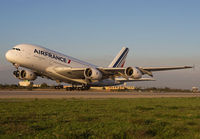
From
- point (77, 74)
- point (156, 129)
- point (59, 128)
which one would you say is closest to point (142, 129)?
point (156, 129)

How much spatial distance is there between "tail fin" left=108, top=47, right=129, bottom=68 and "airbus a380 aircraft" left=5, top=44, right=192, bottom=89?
1215 cm

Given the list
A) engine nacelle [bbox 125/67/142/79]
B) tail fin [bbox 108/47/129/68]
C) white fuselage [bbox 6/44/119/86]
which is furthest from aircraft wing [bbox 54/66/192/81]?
tail fin [bbox 108/47/129/68]

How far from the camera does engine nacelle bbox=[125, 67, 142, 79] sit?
42.0 m

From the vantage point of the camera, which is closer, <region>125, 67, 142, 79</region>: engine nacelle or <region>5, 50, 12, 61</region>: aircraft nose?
<region>125, 67, 142, 79</region>: engine nacelle

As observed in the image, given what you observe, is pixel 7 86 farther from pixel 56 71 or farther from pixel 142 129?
pixel 142 129

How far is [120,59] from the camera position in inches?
2514

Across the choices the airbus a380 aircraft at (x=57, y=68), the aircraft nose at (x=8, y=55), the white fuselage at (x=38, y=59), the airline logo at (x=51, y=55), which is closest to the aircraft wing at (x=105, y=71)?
the airbus a380 aircraft at (x=57, y=68)

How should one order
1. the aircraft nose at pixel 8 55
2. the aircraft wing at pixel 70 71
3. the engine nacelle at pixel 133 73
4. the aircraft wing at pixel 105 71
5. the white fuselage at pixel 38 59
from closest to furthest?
the engine nacelle at pixel 133 73 < the white fuselage at pixel 38 59 < the aircraft nose at pixel 8 55 < the aircraft wing at pixel 105 71 < the aircraft wing at pixel 70 71

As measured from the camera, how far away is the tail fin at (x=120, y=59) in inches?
2463

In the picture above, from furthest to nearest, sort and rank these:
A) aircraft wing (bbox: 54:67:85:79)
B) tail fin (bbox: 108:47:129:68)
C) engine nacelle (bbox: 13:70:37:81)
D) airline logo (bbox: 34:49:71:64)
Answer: tail fin (bbox: 108:47:129:68)
engine nacelle (bbox: 13:70:37:81)
aircraft wing (bbox: 54:67:85:79)
airline logo (bbox: 34:49:71:64)

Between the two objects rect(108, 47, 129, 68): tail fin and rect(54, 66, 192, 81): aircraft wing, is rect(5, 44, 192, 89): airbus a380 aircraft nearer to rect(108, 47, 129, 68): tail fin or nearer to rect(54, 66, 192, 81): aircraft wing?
rect(54, 66, 192, 81): aircraft wing

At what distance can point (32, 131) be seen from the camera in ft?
24.1

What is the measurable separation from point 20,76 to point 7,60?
18.4ft

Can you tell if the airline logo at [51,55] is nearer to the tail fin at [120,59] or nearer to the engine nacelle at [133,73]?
the engine nacelle at [133,73]
